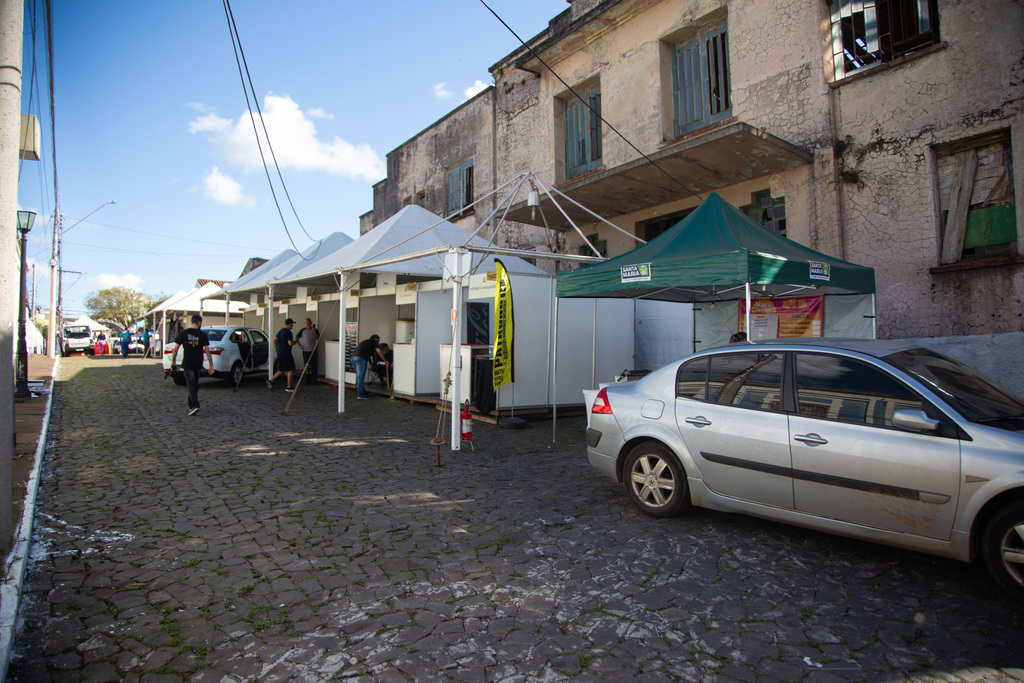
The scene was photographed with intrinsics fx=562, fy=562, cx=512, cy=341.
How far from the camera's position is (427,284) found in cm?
1241

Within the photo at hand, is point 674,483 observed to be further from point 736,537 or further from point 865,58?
point 865,58

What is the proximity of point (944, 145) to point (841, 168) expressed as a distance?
54.0 inches

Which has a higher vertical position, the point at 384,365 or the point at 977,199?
the point at 977,199

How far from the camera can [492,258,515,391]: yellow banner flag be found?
7.94 m

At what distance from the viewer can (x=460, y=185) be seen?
64.3 ft

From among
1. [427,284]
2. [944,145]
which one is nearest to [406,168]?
[427,284]

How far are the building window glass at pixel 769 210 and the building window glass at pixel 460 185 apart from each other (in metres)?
10.4

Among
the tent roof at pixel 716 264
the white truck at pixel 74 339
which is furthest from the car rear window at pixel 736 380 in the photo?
the white truck at pixel 74 339

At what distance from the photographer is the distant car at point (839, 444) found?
10.9ft

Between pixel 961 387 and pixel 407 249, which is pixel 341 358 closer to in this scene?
pixel 407 249

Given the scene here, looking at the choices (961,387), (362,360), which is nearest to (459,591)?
(961,387)

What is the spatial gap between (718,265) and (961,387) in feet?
8.87

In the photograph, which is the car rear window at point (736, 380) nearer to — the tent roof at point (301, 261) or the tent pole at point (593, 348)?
the tent pole at point (593, 348)

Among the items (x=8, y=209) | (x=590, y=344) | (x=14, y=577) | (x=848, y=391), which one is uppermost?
(x=8, y=209)
